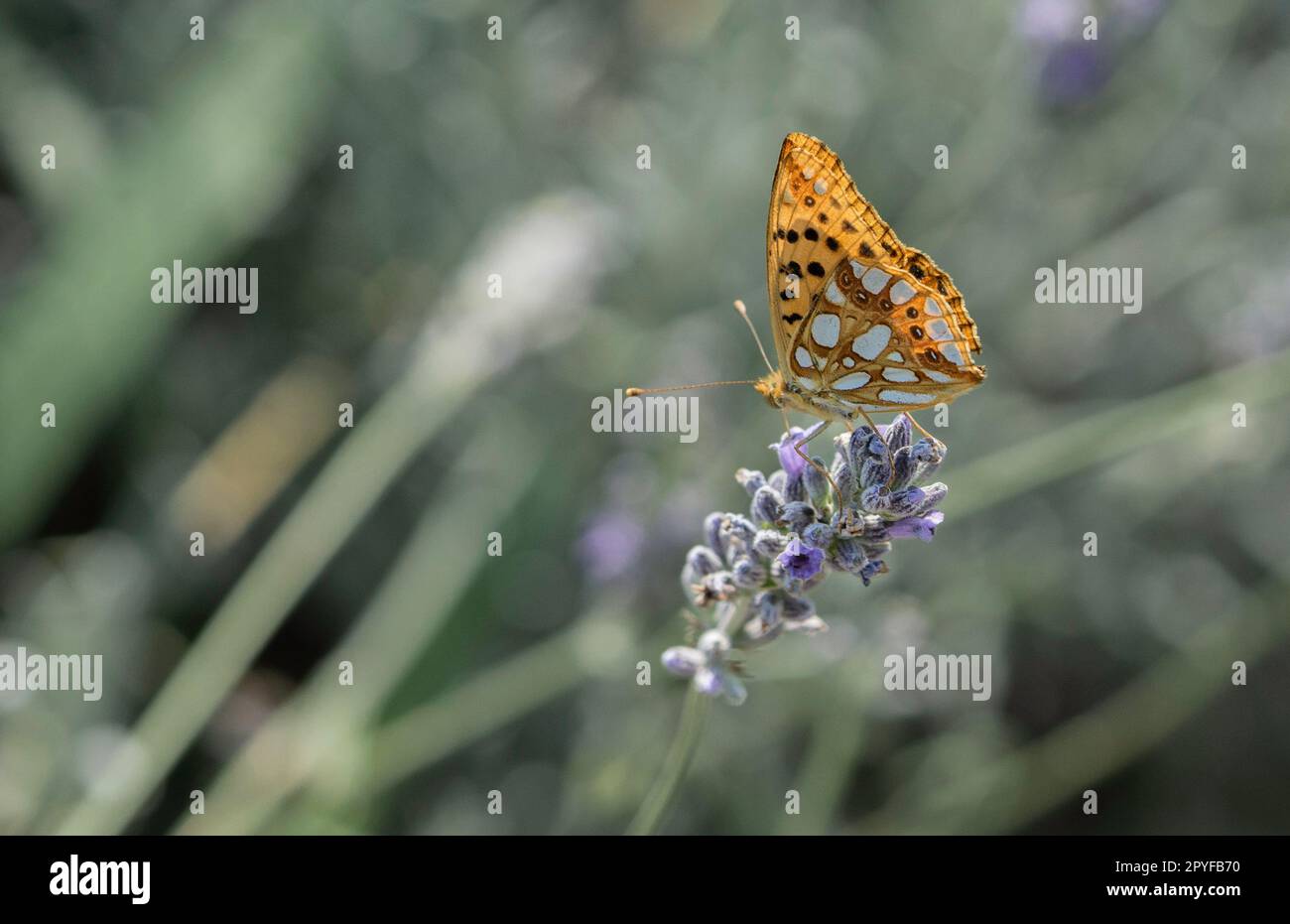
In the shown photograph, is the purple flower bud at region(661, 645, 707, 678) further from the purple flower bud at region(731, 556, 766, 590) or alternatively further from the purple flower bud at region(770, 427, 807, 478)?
the purple flower bud at region(770, 427, 807, 478)

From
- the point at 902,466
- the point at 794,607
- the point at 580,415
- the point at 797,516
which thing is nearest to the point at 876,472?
the point at 902,466

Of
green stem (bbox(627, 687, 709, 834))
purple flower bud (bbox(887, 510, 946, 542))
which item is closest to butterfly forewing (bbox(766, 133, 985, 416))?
purple flower bud (bbox(887, 510, 946, 542))

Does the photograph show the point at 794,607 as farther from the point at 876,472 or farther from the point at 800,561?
the point at 876,472

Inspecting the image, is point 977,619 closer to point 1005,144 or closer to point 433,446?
point 1005,144

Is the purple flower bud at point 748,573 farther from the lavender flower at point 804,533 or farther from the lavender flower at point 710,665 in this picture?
the lavender flower at point 710,665
